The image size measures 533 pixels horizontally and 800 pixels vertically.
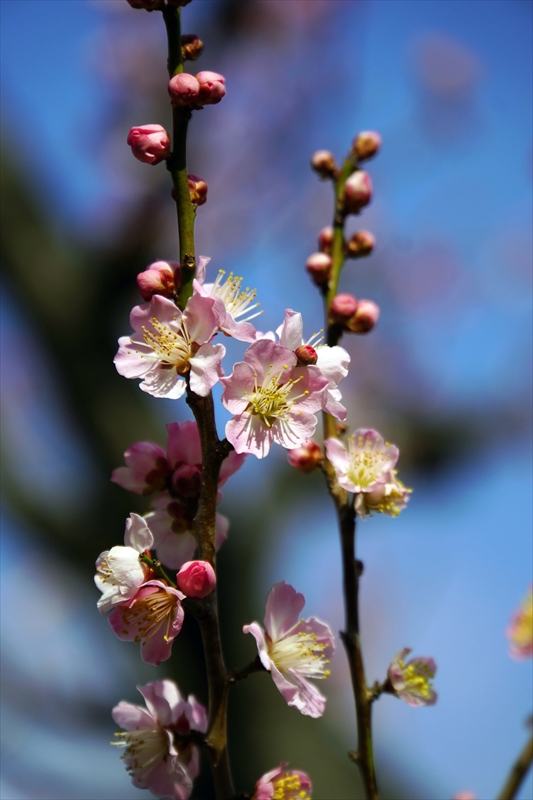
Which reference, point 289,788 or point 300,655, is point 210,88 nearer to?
point 300,655

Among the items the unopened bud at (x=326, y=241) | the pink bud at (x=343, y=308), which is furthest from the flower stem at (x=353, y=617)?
the unopened bud at (x=326, y=241)

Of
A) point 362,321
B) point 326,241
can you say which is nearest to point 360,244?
point 326,241

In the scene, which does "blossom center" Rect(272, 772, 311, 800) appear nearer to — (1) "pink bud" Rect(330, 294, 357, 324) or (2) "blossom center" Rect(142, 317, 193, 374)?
(2) "blossom center" Rect(142, 317, 193, 374)

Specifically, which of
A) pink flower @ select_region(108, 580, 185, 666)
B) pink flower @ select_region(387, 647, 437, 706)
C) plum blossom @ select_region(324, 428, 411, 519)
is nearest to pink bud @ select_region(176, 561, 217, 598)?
pink flower @ select_region(108, 580, 185, 666)

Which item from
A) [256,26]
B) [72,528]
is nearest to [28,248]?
[72,528]

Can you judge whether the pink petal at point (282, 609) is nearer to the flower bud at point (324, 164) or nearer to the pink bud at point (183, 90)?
the pink bud at point (183, 90)

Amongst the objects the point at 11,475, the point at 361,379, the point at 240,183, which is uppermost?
the point at 240,183

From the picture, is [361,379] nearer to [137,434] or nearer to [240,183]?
[240,183]
